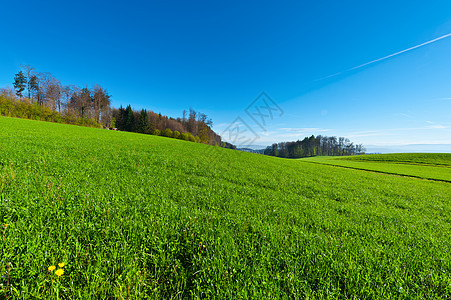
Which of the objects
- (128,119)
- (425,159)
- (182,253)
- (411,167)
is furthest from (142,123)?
(425,159)

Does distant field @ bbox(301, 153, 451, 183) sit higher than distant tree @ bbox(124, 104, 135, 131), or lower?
lower

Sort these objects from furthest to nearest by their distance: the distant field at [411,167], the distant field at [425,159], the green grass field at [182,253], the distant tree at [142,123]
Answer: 1. the distant tree at [142,123]
2. the distant field at [425,159]
3. the distant field at [411,167]
4. the green grass field at [182,253]

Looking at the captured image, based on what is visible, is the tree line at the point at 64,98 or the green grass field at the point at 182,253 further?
the tree line at the point at 64,98

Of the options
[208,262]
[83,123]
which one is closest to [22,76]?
[83,123]

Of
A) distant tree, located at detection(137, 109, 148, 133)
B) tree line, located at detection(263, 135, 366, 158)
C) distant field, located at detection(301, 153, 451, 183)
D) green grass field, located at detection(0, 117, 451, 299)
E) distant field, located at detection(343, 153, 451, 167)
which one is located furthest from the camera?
tree line, located at detection(263, 135, 366, 158)

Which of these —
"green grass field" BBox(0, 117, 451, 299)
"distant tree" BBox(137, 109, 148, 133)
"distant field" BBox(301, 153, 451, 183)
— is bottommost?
"distant field" BBox(301, 153, 451, 183)

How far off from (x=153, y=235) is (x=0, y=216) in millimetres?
2593

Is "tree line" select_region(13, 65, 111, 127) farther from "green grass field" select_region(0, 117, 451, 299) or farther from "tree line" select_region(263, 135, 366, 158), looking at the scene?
"tree line" select_region(263, 135, 366, 158)

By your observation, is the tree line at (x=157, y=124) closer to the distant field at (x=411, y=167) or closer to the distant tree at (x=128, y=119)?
the distant tree at (x=128, y=119)

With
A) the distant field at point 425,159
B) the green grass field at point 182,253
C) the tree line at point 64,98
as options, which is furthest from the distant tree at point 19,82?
the distant field at point 425,159

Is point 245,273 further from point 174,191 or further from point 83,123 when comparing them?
point 83,123

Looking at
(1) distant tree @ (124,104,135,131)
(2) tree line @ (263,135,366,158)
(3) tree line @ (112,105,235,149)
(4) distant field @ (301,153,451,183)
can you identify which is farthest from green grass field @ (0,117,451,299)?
(2) tree line @ (263,135,366,158)

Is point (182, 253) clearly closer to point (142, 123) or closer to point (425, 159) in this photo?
point (142, 123)

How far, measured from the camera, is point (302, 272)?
239 cm
